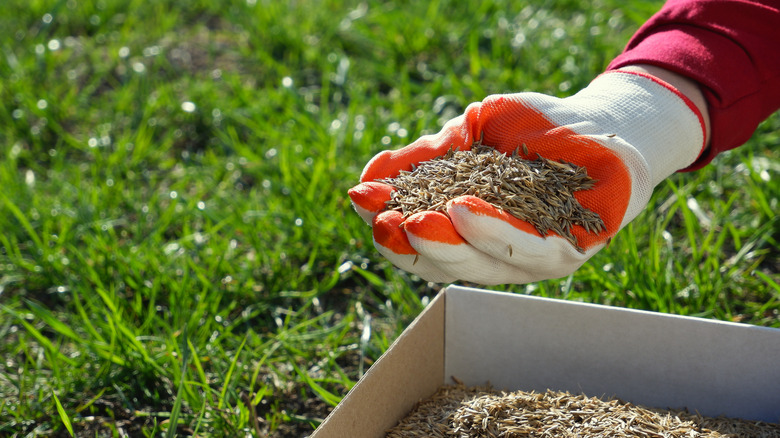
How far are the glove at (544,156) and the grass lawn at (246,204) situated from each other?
435mm

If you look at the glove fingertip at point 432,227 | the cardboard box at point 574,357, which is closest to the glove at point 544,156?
the glove fingertip at point 432,227

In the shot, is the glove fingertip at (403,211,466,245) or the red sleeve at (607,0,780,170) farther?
the red sleeve at (607,0,780,170)

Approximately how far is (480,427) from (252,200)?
1.32 m

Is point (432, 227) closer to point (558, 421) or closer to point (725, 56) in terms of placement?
point (558, 421)

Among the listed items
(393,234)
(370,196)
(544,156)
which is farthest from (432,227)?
(544,156)

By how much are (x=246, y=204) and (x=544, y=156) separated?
119 cm

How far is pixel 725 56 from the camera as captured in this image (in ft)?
5.44

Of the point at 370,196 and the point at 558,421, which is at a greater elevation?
the point at 370,196

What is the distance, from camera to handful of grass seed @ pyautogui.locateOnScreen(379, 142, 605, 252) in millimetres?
1396

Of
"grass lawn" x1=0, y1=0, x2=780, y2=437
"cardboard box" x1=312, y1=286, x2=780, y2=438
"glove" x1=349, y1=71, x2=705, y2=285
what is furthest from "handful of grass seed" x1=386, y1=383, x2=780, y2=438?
"grass lawn" x1=0, y1=0, x2=780, y2=437

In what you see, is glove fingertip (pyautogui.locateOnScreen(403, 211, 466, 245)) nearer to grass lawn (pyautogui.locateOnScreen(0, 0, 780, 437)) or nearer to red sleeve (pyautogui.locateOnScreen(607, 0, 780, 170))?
grass lawn (pyautogui.locateOnScreen(0, 0, 780, 437))

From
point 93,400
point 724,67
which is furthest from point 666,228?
point 93,400

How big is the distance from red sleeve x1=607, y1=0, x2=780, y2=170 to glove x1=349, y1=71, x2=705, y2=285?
0.07 metres

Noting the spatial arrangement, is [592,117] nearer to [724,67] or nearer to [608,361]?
[724,67]
